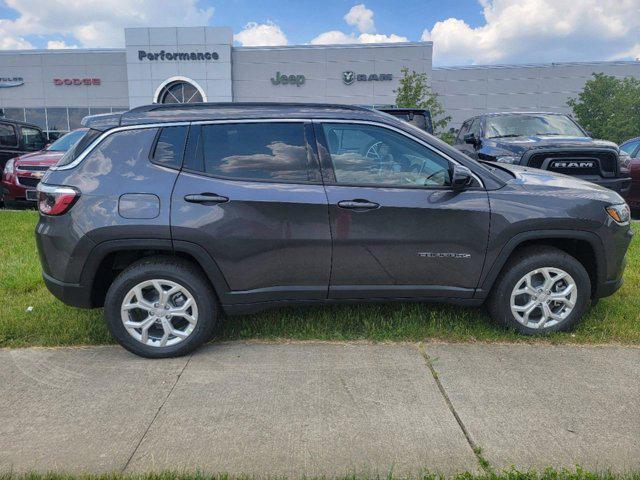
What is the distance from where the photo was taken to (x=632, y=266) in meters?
5.58

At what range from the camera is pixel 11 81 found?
36.2 meters

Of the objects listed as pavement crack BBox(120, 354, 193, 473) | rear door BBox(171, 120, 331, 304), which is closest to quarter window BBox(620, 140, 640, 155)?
rear door BBox(171, 120, 331, 304)

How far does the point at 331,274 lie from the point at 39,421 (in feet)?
6.74

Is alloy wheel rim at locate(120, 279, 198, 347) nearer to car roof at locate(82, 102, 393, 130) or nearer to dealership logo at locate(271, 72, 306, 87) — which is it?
car roof at locate(82, 102, 393, 130)

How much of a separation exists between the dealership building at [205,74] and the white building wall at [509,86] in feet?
0.31

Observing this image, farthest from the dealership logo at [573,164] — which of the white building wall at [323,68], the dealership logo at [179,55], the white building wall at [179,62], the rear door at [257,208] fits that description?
the dealership logo at [179,55]

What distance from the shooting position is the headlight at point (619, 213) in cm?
374

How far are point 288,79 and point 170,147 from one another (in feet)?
107

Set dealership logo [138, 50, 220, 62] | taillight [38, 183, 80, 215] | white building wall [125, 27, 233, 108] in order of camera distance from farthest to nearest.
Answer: dealership logo [138, 50, 220, 62] < white building wall [125, 27, 233, 108] < taillight [38, 183, 80, 215]

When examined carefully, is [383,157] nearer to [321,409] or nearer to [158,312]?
[321,409]

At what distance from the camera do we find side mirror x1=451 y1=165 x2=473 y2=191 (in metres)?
3.48

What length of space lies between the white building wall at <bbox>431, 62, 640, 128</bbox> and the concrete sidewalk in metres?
37.6

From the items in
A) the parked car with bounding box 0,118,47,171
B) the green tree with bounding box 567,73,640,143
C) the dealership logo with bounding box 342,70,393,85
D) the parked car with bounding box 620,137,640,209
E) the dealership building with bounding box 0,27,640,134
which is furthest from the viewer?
the dealership logo with bounding box 342,70,393,85

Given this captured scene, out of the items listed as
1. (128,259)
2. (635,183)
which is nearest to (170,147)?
(128,259)
